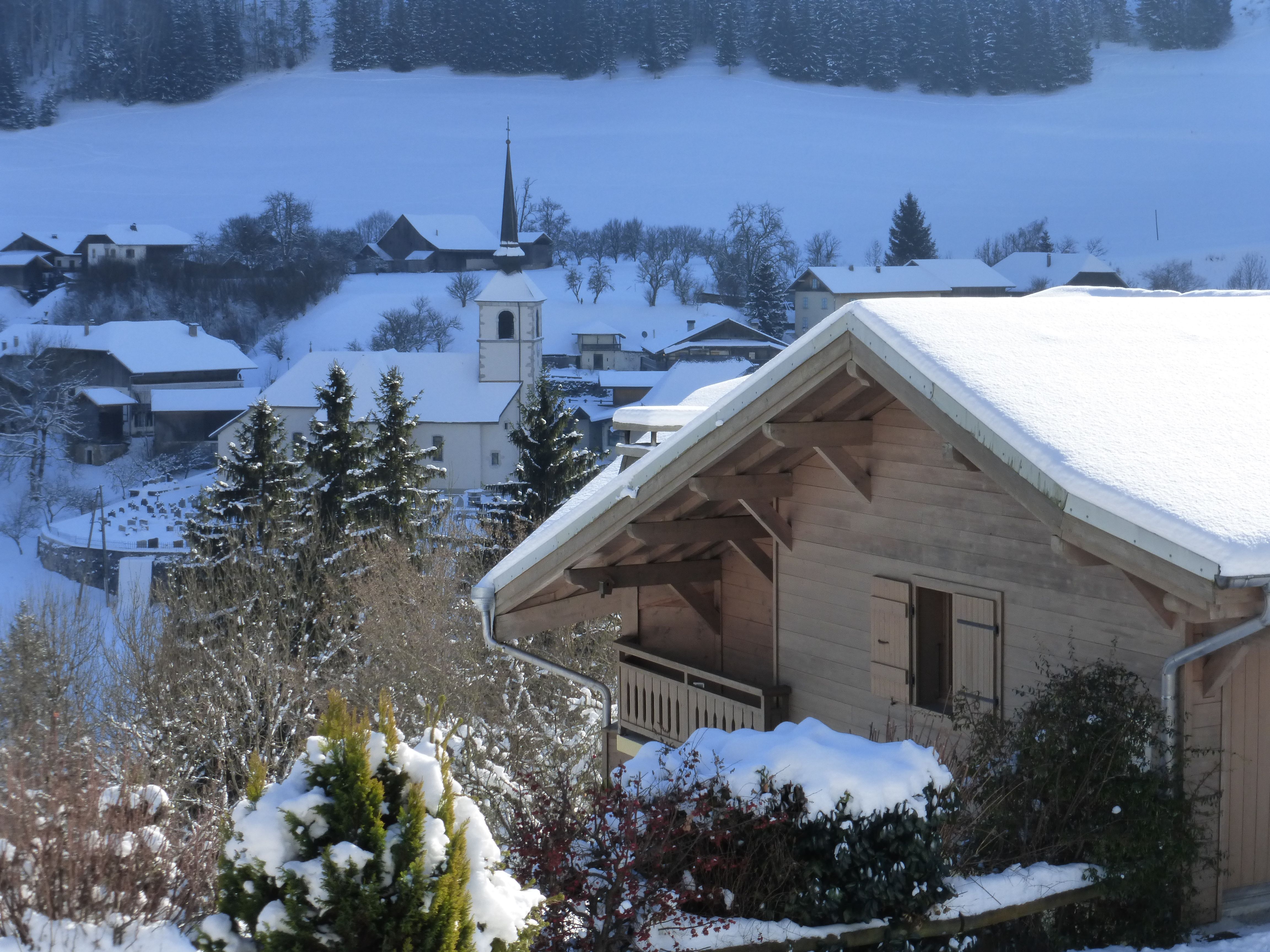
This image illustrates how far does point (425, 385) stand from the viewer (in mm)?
65938

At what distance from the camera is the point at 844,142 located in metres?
150

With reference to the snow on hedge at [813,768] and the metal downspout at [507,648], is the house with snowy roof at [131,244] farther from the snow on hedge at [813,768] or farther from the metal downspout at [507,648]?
the snow on hedge at [813,768]

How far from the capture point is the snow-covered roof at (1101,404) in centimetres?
546

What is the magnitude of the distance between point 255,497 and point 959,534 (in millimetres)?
24987

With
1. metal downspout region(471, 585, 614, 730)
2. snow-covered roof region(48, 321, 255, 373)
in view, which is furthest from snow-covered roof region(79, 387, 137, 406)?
metal downspout region(471, 585, 614, 730)

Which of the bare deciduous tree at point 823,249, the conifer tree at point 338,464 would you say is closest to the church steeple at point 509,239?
the conifer tree at point 338,464

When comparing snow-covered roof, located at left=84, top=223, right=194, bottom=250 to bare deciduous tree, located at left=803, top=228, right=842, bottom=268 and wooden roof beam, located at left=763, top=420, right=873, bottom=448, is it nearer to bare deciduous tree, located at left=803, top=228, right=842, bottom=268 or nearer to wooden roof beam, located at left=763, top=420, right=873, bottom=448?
bare deciduous tree, located at left=803, top=228, right=842, bottom=268

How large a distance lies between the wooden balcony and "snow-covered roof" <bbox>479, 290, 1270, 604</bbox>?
1.80m

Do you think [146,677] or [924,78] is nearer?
[146,677]

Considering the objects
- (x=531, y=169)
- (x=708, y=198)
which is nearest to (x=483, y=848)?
(x=708, y=198)

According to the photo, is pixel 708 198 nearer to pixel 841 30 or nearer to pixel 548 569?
pixel 841 30

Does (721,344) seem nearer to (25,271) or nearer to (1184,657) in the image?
(25,271)

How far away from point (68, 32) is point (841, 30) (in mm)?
104713

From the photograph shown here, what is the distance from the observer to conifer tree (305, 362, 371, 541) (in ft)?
102
